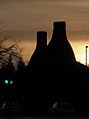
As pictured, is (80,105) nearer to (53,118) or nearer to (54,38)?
(54,38)

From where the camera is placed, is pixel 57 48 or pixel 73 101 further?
pixel 57 48

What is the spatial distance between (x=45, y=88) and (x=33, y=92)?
4168 mm

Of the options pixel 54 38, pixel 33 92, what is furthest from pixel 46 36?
pixel 33 92

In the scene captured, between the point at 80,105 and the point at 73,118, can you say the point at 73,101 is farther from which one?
the point at 73,118

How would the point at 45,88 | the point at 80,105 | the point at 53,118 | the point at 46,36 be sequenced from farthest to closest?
the point at 46,36
the point at 45,88
the point at 80,105
the point at 53,118

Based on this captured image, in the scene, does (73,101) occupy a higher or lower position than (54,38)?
lower

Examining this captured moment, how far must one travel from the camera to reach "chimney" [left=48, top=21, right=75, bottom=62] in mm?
144625

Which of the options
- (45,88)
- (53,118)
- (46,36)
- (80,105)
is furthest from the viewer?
(46,36)

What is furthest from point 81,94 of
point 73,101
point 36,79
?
point 36,79

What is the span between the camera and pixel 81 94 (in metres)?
115

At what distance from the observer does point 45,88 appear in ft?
388

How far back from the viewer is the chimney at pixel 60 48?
14462 cm

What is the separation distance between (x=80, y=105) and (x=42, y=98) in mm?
6863

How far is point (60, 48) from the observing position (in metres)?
150
